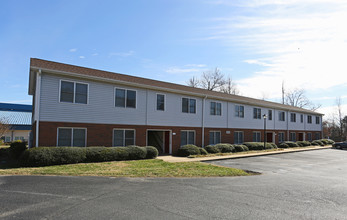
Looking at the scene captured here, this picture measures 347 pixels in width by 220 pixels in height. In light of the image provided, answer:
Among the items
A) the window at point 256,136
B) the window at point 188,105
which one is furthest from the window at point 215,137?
the window at point 256,136

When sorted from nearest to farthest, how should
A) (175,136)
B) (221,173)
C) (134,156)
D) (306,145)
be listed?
(221,173), (134,156), (175,136), (306,145)

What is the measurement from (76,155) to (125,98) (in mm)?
5741

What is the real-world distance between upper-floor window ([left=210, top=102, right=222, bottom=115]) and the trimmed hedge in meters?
9.01

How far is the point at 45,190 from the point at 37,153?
5237 millimetres

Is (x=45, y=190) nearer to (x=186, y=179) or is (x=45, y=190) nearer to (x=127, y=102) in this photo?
(x=186, y=179)

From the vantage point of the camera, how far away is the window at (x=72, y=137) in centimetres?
1441

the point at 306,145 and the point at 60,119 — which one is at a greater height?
the point at 60,119

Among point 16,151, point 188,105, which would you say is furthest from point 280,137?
point 16,151

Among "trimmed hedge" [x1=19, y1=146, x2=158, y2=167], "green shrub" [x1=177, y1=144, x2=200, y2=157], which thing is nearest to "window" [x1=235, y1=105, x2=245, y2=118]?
"green shrub" [x1=177, y1=144, x2=200, y2=157]

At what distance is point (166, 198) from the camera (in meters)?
6.73

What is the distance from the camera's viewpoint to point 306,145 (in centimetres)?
3334

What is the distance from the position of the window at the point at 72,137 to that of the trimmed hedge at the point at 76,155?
1691mm

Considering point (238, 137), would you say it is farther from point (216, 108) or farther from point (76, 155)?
point (76, 155)

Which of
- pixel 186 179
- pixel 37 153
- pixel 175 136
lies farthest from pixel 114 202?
pixel 175 136
